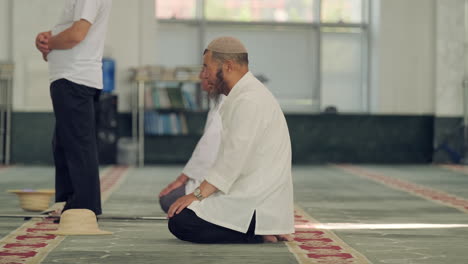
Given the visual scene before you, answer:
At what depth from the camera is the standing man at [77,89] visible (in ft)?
14.5

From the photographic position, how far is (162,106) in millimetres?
11289

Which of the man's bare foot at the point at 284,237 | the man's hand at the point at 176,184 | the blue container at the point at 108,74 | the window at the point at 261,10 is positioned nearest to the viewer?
the man's bare foot at the point at 284,237

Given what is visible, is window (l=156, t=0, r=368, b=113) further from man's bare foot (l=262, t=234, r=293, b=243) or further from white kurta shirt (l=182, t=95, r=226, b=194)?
man's bare foot (l=262, t=234, r=293, b=243)

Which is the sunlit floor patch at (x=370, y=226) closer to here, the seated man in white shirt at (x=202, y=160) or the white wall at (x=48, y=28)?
the seated man in white shirt at (x=202, y=160)

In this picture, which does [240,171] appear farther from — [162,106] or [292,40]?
[292,40]

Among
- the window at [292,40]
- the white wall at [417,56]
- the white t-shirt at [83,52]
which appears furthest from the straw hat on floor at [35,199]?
the window at [292,40]

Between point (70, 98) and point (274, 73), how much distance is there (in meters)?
7.91

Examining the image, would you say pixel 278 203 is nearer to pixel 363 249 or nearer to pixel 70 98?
pixel 363 249

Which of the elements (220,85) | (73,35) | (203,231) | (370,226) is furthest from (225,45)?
(370,226)

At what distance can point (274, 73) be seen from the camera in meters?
12.2

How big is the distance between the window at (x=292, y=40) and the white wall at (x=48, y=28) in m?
0.57

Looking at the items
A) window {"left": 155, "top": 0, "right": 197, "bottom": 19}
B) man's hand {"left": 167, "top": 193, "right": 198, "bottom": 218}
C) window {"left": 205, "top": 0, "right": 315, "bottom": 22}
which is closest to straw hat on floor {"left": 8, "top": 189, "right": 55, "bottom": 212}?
man's hand {"left": 167, "top": 193, "right": 198, "bottom": 218}


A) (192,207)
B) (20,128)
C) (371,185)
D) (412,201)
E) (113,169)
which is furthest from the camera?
(20,128)

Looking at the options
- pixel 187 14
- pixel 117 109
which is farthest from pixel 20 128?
pixel 187 14
